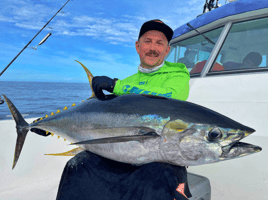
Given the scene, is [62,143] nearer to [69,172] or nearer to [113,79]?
[69,172]

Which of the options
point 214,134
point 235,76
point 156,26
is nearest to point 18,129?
point 156,26

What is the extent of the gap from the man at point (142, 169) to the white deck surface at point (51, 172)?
3.05 feet

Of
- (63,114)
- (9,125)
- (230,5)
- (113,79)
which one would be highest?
(230,5)

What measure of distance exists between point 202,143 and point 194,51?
8.70ft

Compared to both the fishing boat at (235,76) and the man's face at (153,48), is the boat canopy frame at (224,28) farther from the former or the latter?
the man's face at (153,48)

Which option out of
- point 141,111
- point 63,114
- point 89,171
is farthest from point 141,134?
point 63,114

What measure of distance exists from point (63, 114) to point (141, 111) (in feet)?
2.72

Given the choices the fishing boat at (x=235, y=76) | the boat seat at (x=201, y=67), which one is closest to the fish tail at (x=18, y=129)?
the fishing boat at (x=235, y=76)

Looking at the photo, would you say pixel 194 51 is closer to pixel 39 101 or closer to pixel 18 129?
pixel 18 129

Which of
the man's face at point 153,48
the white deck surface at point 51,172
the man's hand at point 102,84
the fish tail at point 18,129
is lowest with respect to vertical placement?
the white deck surface at point 51,172

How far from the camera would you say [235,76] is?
2322 mm

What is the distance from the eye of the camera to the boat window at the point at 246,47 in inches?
98.7

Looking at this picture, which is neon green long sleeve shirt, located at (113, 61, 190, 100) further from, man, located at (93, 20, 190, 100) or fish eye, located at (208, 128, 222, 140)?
fish eye, located at (208, 128, 222, 140)

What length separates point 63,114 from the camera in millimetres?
1778
